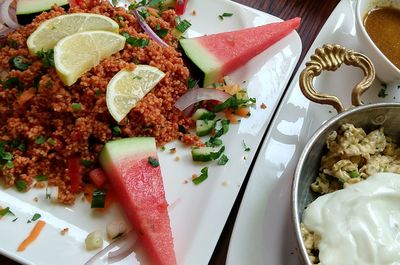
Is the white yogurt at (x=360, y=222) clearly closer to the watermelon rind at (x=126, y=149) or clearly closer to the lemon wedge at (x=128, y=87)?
the watermelon rind at (x=126, y=149)

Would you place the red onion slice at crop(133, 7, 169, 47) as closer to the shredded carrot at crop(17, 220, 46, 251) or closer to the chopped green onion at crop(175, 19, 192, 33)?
the chopped green onion at crop(175, 19, 192, 33)

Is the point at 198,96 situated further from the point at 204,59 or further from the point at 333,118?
the point at 333,118

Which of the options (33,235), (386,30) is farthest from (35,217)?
(386,30)

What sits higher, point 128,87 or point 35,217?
point 128,87

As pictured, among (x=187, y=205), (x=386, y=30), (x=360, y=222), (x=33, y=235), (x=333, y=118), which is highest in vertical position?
(x=386, y=30)

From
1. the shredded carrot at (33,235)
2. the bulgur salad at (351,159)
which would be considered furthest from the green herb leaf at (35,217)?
the bulgur salad at (351,159)

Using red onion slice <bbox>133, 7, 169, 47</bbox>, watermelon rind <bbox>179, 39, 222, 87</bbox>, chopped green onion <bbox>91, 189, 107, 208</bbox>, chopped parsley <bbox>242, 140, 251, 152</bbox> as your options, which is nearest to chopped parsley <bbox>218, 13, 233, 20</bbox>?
watermelon rind <bbox>179, 39, 222, 87</bbox>
